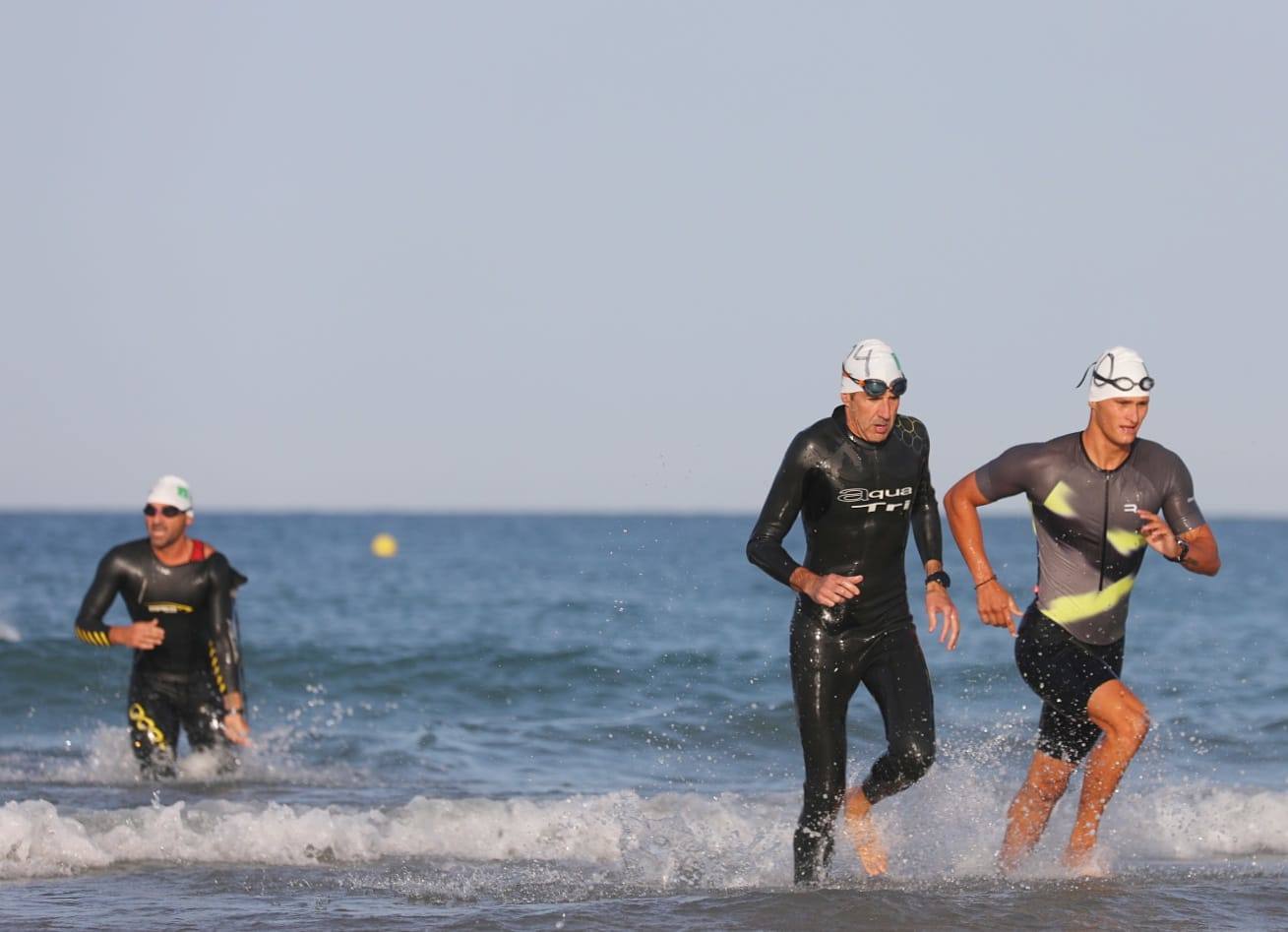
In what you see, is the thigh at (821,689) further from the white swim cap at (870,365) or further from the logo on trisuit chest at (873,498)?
the white swim cap at (870,365)

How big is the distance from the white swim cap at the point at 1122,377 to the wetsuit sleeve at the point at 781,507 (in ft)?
3.98

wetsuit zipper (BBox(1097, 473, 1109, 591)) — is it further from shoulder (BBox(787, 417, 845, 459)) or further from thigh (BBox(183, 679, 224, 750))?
thigh (BBox(183, 679, 224, 750))

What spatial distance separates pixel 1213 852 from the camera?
9047mm

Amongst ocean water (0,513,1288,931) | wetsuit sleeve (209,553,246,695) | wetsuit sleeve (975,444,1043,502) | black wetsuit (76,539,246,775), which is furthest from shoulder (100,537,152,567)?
wetsuit sleeve (975,444,1043,502)

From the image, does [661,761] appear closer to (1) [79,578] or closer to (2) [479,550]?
(1) [79,578]

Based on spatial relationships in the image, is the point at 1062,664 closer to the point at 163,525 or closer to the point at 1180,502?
the point at 1180,502

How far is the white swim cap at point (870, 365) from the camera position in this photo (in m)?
6.76

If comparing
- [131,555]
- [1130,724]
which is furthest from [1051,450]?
[131,555]

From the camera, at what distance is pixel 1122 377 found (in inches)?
267

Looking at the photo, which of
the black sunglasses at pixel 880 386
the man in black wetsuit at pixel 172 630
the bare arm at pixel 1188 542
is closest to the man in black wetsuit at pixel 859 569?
the black sunglasses at pixel 880 386

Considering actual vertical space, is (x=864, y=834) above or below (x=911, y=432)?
below

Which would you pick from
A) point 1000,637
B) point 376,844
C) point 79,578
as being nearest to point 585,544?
point 79,578

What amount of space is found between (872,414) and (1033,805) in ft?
6.15

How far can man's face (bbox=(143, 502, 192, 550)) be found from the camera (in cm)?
1004
